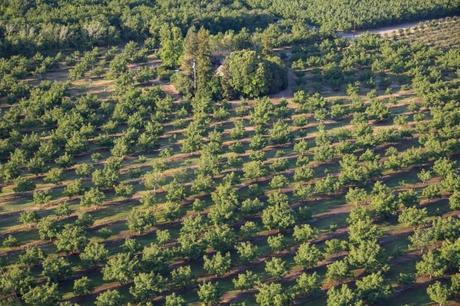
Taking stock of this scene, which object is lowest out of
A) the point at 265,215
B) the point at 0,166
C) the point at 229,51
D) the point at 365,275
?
the point at 365,275

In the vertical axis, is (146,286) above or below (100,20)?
below

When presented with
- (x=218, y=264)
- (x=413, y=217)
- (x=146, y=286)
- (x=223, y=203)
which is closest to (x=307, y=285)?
(x=218, y=264)

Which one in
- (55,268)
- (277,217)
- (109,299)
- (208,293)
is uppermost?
(277,217)

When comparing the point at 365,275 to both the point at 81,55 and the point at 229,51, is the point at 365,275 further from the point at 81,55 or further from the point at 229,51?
the point at 81,55

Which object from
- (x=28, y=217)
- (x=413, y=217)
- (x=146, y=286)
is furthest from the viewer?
(x=28, y=217)

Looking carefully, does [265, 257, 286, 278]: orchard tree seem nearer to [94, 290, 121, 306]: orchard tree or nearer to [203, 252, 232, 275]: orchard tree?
[203, 252, 232, 275]: orchard tree

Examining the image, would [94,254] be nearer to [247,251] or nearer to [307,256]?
[247,251]

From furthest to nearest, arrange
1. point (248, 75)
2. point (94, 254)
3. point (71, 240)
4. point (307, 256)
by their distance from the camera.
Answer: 1. point (248, 75)
2. point (71, 240)
3. point (94, 254)
4. point (307, 256)

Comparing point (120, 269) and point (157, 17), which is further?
point (157, 17)

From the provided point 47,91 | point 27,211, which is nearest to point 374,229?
point 27,211
